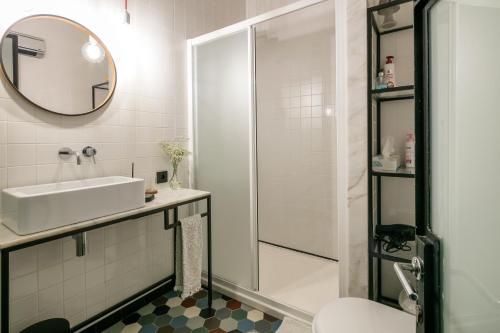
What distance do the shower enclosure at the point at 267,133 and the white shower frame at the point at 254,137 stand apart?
0.03 feet

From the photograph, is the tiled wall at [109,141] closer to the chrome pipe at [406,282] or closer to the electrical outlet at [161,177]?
the electrical outlet at [161,177]

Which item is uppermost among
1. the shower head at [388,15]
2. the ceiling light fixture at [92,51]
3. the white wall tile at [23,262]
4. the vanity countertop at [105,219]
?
the shower head at [388,15]

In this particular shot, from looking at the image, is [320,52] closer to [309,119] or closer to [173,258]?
[309,119]

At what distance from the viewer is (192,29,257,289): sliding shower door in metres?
2.04

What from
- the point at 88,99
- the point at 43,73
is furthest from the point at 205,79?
the point at 43,73

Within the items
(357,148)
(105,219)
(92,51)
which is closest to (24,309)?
(105,219)

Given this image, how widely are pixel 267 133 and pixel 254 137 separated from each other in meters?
1.10

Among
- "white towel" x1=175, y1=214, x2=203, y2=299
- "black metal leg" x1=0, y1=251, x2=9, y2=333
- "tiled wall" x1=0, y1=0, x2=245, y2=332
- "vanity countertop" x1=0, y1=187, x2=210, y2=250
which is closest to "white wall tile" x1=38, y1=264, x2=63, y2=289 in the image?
"tiled wall" x1=0, y1=0, x2=245, y2=332

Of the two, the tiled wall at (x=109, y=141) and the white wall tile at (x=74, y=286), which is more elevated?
the tiled wall at (x=109, y=141)

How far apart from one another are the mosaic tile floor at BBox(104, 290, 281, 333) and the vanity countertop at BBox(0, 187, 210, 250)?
0.83m

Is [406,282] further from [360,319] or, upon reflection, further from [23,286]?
[23,286]

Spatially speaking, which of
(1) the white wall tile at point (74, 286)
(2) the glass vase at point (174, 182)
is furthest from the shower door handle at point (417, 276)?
(1) the white wall tile at point (74, 286)

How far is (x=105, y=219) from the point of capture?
134cm

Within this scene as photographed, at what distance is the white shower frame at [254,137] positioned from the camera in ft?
5.16
